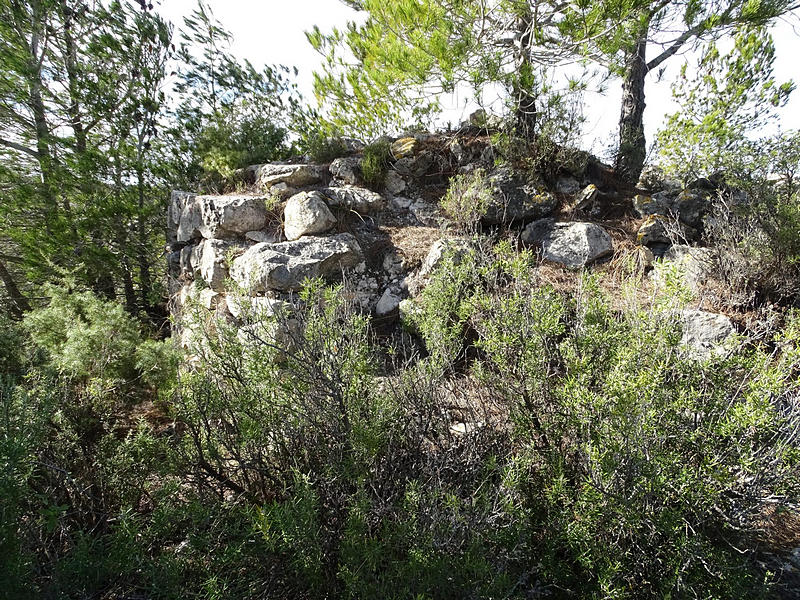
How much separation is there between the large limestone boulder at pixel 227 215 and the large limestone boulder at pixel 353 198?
83cm

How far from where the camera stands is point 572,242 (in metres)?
4.52

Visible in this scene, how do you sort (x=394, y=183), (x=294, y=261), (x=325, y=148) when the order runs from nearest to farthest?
(x=294, y=261) → (x=394, y=183) → (x=325, y=148)

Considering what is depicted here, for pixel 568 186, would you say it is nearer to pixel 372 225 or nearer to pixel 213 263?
pixel 372 225

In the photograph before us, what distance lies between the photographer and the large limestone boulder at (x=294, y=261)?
3.99 metres

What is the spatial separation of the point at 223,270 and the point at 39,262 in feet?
10.2

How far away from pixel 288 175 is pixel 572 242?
3.80 metres

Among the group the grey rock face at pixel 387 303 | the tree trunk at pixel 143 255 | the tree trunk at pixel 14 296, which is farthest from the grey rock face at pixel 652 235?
the tree trunk at pixel 14 296

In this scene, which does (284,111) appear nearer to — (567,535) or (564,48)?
(564,48)

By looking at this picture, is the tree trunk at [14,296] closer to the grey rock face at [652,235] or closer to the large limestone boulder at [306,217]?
the large limestone boulder at [306,217]

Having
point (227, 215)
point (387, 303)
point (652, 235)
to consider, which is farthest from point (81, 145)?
point (652, 235)

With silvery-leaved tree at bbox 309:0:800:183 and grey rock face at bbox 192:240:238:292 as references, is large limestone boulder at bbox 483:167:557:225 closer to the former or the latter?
silvery-leaved tree at bbox 309:0:800:183

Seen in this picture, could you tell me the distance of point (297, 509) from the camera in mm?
1683

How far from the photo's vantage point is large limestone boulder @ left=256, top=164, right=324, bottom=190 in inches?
204

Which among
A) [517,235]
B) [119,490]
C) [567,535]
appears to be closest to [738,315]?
[517,235]
